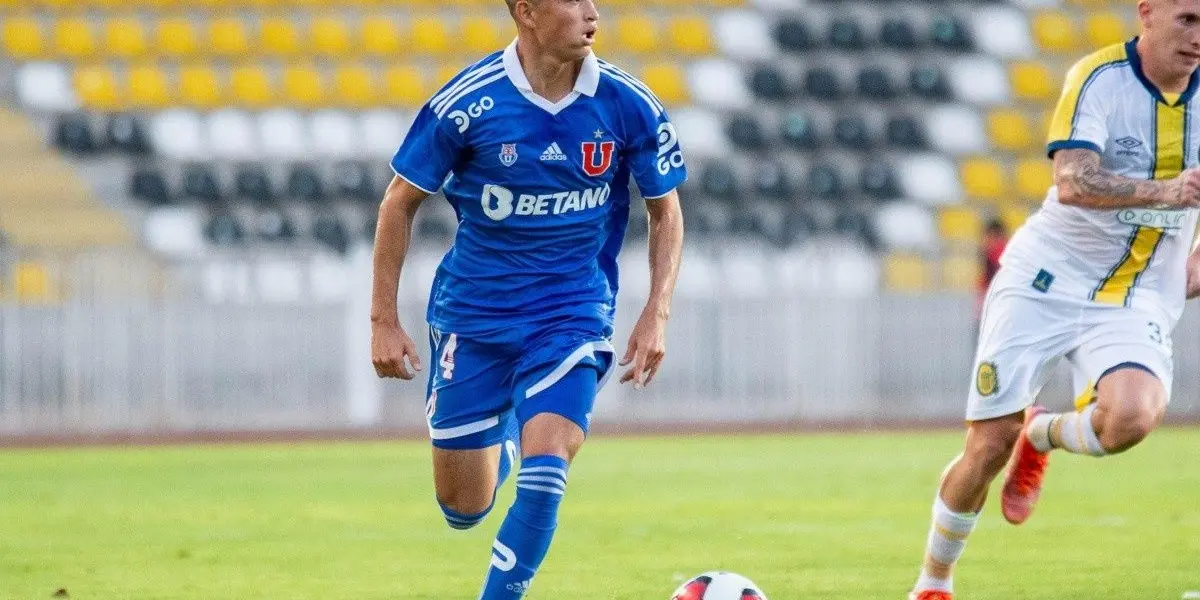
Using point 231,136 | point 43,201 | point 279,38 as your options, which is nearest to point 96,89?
point 43,201

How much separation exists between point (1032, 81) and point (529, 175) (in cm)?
1995

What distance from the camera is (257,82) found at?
78.6ft

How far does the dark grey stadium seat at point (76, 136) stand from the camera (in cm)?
2322

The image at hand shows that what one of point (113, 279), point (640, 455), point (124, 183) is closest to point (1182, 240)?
point (640, 455)

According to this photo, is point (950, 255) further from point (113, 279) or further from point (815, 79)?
point (113, 279)

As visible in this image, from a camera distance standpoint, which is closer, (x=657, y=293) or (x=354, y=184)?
(x=657, y=293)

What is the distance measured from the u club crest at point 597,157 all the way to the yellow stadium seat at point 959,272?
14.9 m

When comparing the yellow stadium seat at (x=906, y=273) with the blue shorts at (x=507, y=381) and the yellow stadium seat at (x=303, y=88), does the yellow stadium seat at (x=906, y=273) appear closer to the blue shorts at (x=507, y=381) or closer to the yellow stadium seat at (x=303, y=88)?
the yellow stadium seat at (x=303, y=88)

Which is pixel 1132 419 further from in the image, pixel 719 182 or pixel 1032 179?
pixel 1032 179

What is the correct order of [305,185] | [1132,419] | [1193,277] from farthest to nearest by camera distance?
[305,185], [1193,277], [1132,419]

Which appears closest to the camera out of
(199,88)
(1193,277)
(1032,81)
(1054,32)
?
(1193,277)

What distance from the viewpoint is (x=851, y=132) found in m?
23.7

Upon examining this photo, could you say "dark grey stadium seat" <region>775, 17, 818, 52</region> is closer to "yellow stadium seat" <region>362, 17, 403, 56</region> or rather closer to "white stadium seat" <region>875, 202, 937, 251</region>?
"white stadium seat" <region>875, 202, 937, 251</region>

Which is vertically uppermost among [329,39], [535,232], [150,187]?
[535,232]
